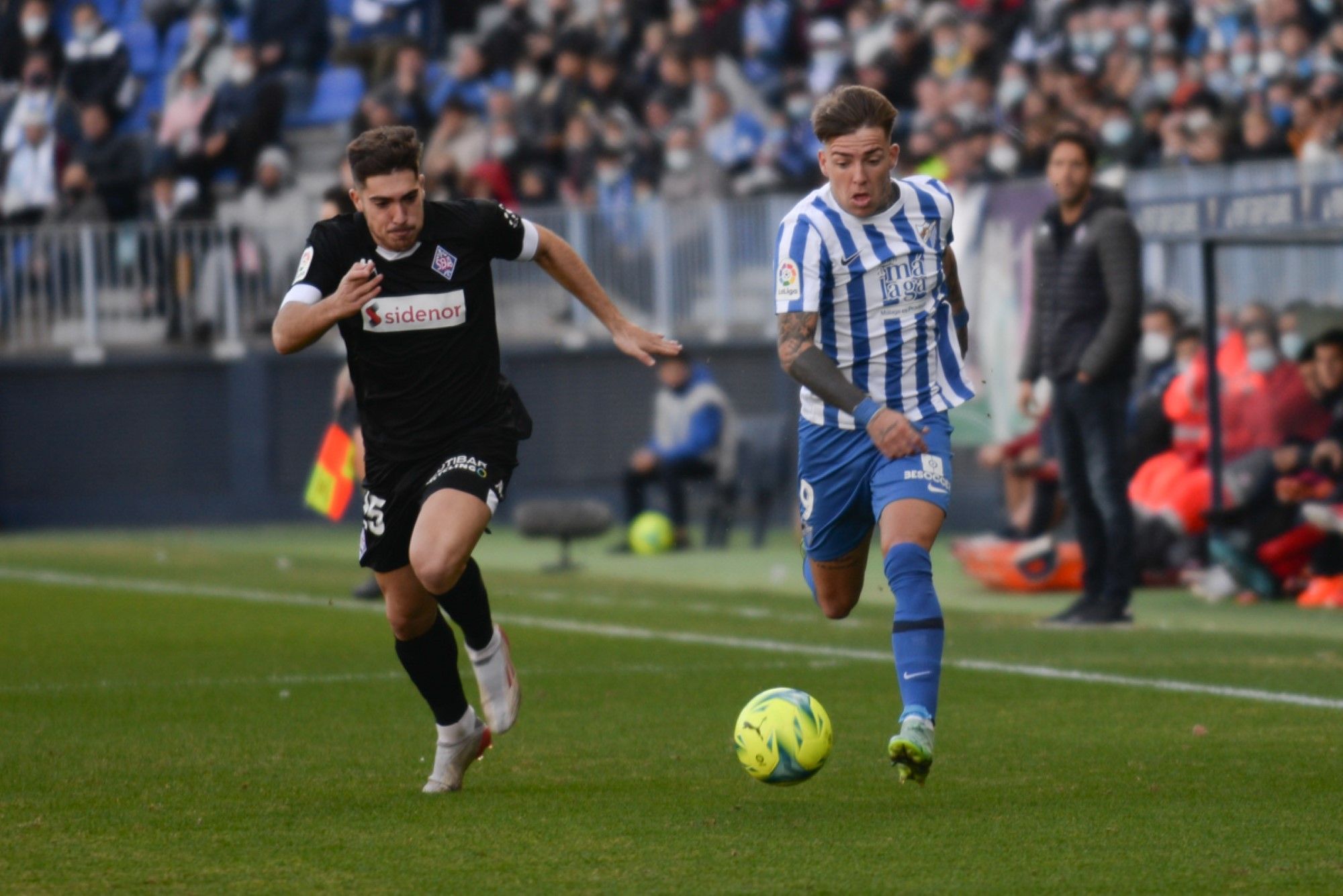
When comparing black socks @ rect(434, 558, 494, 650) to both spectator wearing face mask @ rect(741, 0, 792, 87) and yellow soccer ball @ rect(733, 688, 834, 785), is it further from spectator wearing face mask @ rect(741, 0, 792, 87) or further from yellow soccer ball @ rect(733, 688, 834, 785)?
spectator wearing face mask @ rect(741, 0, 792, 87)

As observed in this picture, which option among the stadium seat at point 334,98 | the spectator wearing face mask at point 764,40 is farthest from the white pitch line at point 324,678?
the stadium seat at point 334,98

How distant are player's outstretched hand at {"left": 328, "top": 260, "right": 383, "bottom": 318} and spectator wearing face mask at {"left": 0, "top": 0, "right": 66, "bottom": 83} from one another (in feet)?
62.0

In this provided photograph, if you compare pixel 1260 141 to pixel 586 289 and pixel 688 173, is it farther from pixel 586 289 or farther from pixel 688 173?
pixel 586 289

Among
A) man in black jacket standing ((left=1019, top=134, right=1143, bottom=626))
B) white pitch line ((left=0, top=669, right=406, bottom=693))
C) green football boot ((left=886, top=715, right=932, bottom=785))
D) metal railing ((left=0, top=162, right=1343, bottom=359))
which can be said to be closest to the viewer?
green football boot ((left=886, top=715, right=932, bottom=785))

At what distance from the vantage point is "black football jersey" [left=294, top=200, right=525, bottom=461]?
22.0 ft

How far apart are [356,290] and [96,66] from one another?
1902 cm

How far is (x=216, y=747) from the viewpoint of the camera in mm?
7496

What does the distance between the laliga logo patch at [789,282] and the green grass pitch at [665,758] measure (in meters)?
1.26

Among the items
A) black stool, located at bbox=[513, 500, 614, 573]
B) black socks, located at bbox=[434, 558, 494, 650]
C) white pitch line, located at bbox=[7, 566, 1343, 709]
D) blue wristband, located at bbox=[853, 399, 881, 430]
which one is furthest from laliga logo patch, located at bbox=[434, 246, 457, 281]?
black stool, located at bbox=[513, 500, 614, 573]

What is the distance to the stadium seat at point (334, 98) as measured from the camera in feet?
78.9

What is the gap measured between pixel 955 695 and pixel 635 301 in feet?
41.3

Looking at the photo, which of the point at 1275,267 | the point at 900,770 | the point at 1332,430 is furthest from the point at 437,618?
the point at 1275,267

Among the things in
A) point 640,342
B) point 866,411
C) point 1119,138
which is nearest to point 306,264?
point 640,342

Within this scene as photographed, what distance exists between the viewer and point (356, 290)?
6.38 m
